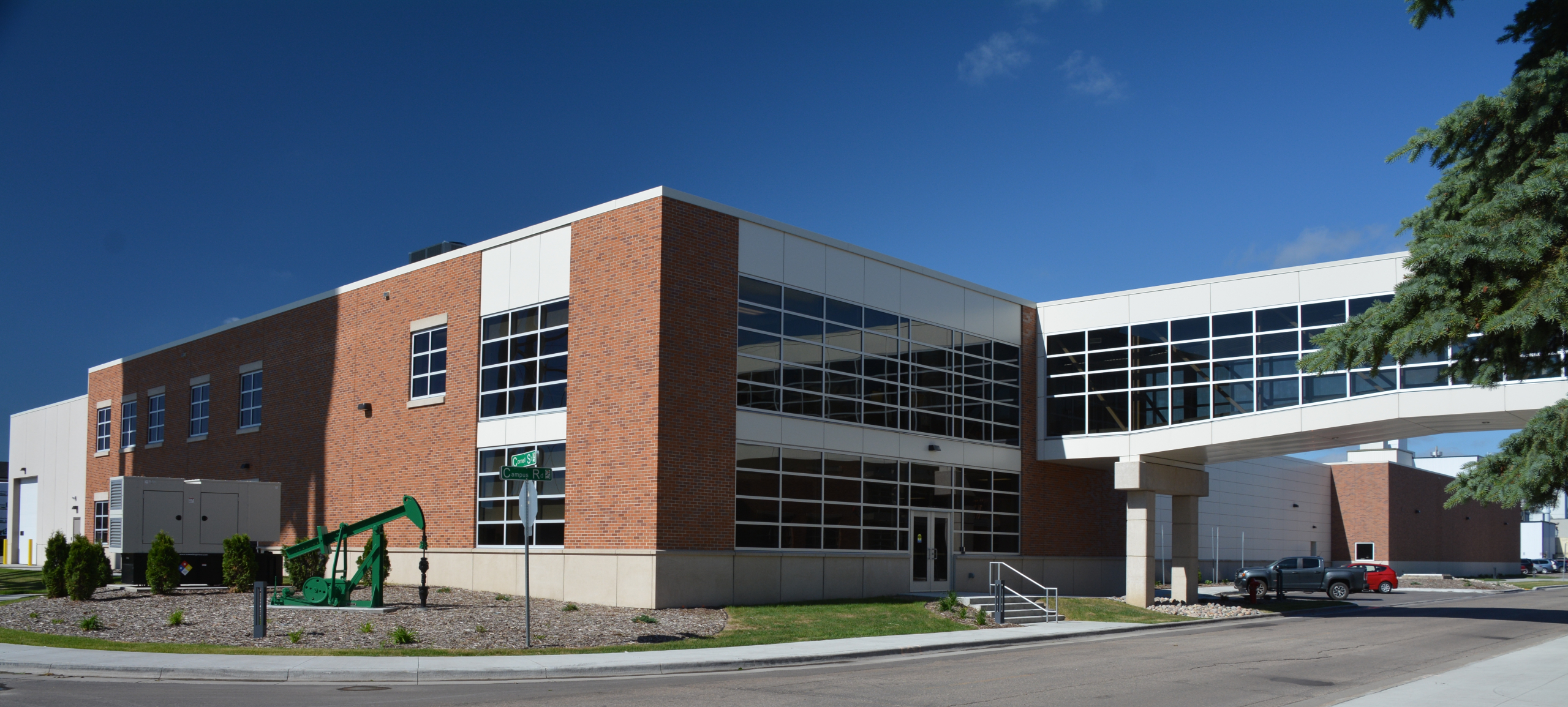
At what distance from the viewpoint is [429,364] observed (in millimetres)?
30219

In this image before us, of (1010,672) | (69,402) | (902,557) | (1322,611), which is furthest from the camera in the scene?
(69,402)

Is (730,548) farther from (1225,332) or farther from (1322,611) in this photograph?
(1322,611)

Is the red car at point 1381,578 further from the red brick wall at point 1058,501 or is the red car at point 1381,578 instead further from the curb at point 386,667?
the curb at point 386,667

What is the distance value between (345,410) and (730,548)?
567 inches

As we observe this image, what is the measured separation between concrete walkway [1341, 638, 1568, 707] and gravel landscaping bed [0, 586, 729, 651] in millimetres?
10950

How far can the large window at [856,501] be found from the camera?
2598cm

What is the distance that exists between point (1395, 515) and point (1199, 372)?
39.9 metres

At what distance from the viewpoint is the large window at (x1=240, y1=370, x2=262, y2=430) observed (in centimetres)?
3722

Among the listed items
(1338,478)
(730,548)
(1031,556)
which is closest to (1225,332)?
(1031,556)

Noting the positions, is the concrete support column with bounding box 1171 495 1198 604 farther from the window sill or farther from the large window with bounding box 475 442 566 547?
the window sill

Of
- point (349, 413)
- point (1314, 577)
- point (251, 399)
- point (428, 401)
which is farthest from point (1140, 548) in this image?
point (251, 399)

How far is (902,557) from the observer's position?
29.5 metres

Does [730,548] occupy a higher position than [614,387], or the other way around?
[614,387]

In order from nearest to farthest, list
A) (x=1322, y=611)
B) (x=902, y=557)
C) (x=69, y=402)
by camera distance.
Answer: (x=902, y=557) < (x=1322, y=611) < (x=69, y=402)
